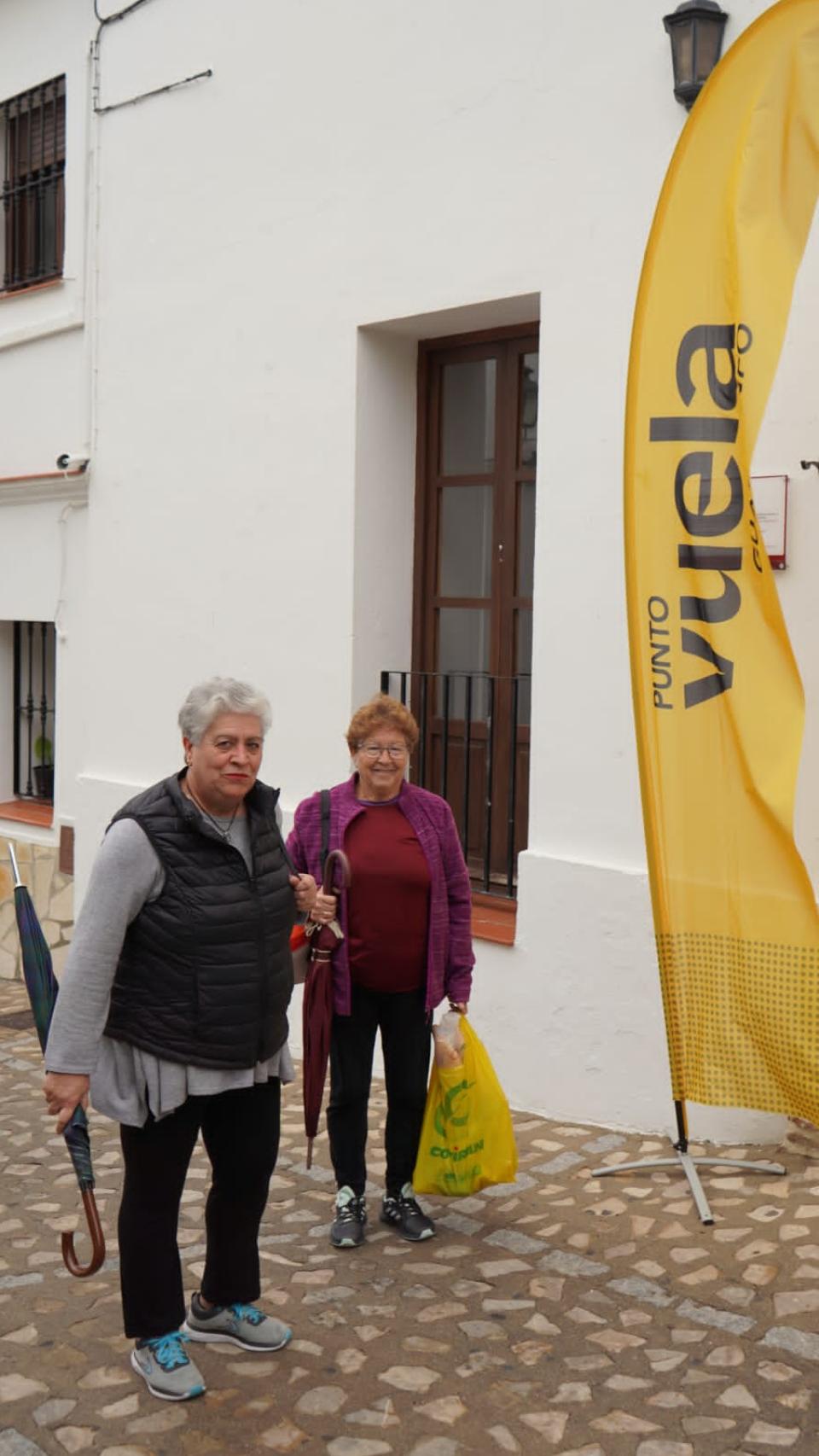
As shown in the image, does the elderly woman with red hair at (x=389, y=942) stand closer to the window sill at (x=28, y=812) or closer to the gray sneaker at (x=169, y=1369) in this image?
the gray sneaker at (x=169, y=1369)

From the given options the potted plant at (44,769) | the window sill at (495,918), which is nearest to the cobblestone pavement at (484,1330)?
the window sill at (495,918)

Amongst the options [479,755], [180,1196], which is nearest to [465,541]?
[479,755]

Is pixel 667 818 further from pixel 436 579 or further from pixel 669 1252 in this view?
pixel 436 579

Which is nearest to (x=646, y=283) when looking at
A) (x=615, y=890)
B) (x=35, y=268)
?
(x=615, y=890)

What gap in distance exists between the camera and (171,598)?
7840 millimetres

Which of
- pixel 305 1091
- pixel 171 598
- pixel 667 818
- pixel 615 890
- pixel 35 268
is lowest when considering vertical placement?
pixel 305 1091

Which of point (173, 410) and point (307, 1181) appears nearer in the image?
point (307, 1181)

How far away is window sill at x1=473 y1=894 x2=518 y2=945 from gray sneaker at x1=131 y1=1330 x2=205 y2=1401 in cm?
260

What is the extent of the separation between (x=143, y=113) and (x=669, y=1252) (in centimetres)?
633

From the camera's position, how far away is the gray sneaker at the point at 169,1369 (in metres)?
3.64

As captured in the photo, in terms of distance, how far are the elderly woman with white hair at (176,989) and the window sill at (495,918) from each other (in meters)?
2.37

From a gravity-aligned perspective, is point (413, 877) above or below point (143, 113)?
below

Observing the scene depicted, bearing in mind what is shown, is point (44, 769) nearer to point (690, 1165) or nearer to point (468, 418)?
point (468, 418)

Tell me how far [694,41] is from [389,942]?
3.24 meters
